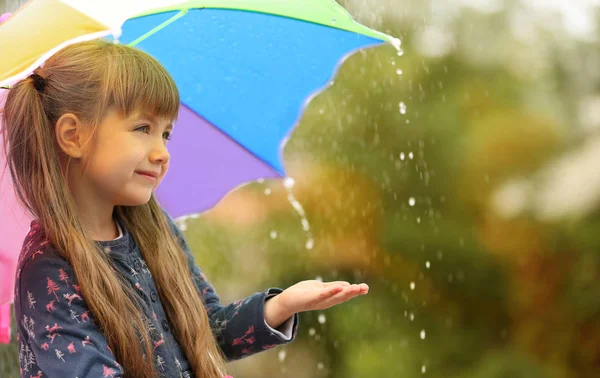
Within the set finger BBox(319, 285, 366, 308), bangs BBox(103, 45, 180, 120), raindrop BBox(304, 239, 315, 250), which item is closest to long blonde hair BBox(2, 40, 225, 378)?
bangs BBox(103, 45, 180, 120)

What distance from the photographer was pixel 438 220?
4664 millimetres

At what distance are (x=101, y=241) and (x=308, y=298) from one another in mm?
355

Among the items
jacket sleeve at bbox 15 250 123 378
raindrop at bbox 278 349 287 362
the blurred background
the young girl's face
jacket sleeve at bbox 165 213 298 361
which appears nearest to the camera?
jacket sleeve at bbox 15 250 123 378

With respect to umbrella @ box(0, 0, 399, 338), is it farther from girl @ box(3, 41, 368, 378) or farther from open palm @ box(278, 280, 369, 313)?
open palm @ box(278, 280, 369, 313)

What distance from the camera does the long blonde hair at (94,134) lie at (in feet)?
4.26

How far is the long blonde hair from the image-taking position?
1300 millimetres

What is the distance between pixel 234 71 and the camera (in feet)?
5.49

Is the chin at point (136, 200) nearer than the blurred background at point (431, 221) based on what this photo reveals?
Yes

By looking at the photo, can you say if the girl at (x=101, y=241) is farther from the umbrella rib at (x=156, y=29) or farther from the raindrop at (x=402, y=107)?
the raindrop at (x=402, y=107)

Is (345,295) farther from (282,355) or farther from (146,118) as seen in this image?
(282,355)

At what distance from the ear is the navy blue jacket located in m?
0.13

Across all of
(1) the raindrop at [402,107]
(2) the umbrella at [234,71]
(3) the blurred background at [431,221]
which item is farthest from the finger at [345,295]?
(1) the raindrop at [402,107]

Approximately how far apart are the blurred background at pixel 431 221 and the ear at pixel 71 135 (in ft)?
10.4

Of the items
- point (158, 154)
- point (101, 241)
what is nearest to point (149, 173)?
point (158, 154)
